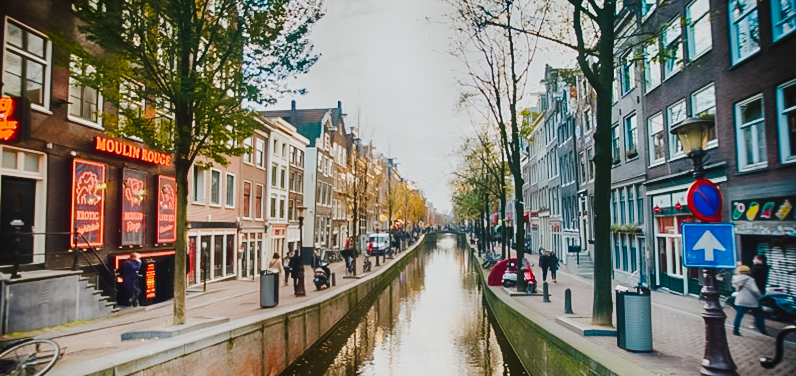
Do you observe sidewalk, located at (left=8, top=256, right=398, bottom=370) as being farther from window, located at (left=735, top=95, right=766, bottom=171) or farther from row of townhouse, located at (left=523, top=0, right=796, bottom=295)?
window, located at (left=735, top=95, right=766, bottom=171)

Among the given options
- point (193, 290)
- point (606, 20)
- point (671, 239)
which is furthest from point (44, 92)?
point (671, 239)

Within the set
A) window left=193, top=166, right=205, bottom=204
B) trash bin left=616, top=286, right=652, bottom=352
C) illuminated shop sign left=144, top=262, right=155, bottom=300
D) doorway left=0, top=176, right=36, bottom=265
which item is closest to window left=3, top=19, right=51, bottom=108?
doorway left=0, top=176, right=36, bottom=265

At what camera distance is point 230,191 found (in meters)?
28.5

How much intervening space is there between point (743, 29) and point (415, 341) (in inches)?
552

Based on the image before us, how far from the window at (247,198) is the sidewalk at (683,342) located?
1864cm

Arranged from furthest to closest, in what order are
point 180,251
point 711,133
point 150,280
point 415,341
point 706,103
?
point 150,280 < point 415,341 < point 706,103 < point 711,133 < point 180,251

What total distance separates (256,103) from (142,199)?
27.9 ft

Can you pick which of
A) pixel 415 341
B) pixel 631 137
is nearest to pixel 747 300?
pixel 415 341

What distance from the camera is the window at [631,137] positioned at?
79.8 ft

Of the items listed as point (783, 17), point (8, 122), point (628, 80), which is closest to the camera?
point (8, 122)

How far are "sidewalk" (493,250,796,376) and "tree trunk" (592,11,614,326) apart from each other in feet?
4.22

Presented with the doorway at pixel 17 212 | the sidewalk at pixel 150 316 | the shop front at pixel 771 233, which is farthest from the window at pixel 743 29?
the doorway at pixel 17 212

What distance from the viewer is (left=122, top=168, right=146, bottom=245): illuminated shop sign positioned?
57.2ft

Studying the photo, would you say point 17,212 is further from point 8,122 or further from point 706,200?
point 706,200
